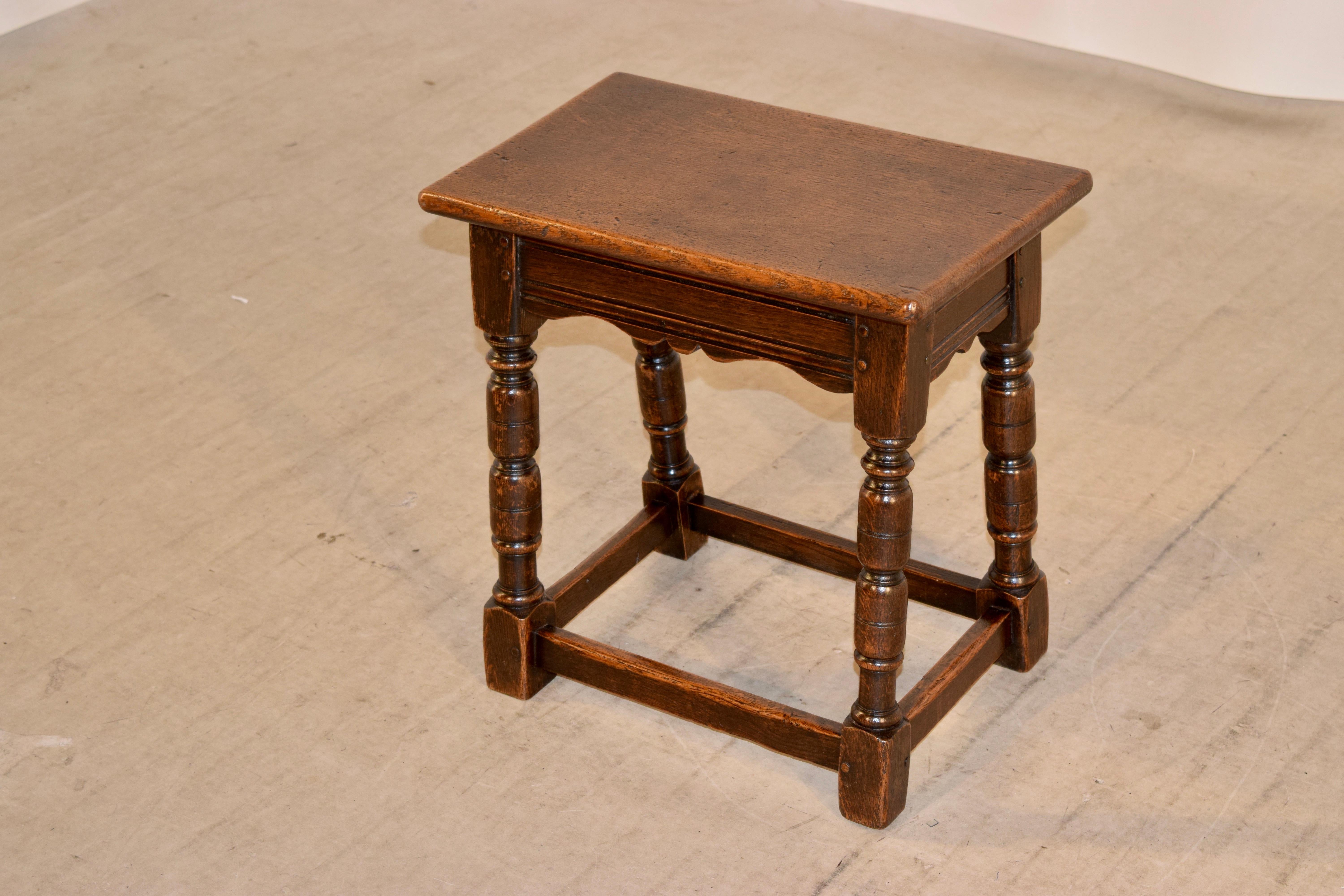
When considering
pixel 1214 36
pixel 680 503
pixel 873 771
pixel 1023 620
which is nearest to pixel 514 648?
pixel 680 503

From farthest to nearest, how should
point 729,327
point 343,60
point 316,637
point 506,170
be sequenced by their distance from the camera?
point 343,60 → point 316,637 → point 506,170 → point 729,327

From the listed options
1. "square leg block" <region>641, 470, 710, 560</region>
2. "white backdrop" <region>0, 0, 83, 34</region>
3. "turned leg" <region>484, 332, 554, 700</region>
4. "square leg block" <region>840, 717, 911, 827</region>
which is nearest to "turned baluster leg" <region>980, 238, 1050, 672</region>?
"square leg block" <region>840, 717, 911, 827</region>

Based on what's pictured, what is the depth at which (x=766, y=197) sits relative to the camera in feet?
5.69

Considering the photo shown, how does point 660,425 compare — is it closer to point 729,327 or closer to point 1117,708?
point 729,327

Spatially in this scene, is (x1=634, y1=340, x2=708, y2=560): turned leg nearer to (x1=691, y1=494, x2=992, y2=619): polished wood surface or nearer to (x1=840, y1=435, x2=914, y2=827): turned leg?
(x1=691, y1=494, x2=992, y2=619): polished wood surface

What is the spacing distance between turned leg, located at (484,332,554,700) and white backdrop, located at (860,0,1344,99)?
2195mm

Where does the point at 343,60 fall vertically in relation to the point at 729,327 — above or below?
below

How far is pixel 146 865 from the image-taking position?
5.94 feet

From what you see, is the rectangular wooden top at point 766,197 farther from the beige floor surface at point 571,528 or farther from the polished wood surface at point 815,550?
the beige floor surface at point 571,528

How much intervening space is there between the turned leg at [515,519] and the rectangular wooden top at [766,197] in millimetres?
183

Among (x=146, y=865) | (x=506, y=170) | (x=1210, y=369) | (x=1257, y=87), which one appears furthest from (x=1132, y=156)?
(x=146, y=865)

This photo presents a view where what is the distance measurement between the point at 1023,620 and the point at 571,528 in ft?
2.13

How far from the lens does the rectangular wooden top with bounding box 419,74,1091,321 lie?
1587 millimetres

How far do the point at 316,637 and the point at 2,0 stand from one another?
2.56m
